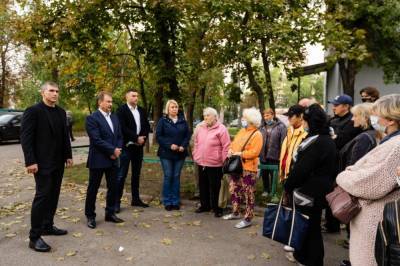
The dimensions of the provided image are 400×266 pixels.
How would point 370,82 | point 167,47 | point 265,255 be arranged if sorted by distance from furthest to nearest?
point 370,82, point 167,47, point 265,255

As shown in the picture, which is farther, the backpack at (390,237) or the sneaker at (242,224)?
the sneaker at (242,224)

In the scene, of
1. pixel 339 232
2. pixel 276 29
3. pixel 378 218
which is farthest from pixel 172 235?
pixel 276 29

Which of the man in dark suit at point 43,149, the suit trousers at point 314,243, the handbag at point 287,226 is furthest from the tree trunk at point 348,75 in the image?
the man in dark suit at point 43,149

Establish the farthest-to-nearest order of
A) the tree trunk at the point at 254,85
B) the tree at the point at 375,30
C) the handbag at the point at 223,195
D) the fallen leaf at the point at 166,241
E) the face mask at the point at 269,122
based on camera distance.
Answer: the tree at the point at 375,30 < the tree trunk at the point at 254,85 < the face mask at the point at 269,122 < the handbag at the point at 223,195 < the fallen leaf at the point at 166,241

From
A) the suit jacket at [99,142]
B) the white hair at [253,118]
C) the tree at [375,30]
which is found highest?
the tree at [375,30]

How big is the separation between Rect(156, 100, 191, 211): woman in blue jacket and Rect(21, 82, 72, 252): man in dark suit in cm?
200

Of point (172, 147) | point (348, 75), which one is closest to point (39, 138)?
point (172, 147)

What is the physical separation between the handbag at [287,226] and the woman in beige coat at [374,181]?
861 mm

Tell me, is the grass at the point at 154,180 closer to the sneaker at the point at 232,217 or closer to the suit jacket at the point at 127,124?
the sneaker at the point at 232,217

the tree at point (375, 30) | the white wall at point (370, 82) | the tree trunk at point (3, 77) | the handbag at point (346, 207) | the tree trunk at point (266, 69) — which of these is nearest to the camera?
the handbag at point (346, 207)

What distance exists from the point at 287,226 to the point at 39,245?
3018mm

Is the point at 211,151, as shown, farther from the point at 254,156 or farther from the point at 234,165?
the point at 254,156

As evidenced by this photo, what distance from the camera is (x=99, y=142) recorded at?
618cm

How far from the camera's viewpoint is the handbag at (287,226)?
4.54m
